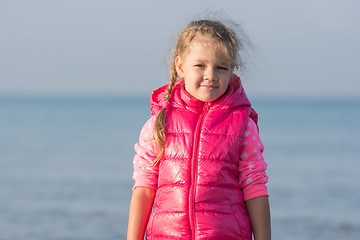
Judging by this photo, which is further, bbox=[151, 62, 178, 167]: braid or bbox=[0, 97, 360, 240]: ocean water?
bbox=[0, 97, 360, 240]: ocean water

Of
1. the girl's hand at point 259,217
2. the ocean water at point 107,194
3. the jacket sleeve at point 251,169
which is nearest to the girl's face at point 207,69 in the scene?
the jacket sleeve at point 251,169

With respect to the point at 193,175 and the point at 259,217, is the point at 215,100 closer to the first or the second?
the point at 193,175

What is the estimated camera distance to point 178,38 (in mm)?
3268

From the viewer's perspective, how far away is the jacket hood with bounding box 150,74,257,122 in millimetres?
3121

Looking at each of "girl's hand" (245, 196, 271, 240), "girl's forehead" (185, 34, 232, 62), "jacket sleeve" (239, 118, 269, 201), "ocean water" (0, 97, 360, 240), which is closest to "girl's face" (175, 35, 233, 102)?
"girl's forehead" (185, 34, 232, 62)

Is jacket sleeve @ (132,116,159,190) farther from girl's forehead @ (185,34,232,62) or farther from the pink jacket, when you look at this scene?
girl's forehead @ (185,34,232,62)

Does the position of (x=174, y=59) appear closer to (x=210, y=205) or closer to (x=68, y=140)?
(x=210, y=205)

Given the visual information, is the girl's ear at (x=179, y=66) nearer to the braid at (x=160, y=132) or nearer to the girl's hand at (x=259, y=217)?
the braid at (x=160, y=132)

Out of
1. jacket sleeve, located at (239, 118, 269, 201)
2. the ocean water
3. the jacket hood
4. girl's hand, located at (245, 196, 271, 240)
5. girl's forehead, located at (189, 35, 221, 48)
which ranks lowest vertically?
girl's hand, located at (245, 196, 271, 240)

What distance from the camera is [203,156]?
3.00 meters

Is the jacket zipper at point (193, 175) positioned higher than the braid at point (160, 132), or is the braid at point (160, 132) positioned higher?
the braid at point (160, 132)

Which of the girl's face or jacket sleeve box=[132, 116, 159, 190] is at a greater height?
the girl's face

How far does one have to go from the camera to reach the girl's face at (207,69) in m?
3.09

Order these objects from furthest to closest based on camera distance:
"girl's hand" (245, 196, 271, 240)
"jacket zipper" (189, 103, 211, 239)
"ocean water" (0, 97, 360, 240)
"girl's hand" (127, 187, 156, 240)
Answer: "ocean water" (0, 97, 360, 240) < "girl's hand" (127, 187, 156, 240) < "girl's hand" (245, 196, 271, 240) < "jacket zipper" (189, 103, 211, 239)
